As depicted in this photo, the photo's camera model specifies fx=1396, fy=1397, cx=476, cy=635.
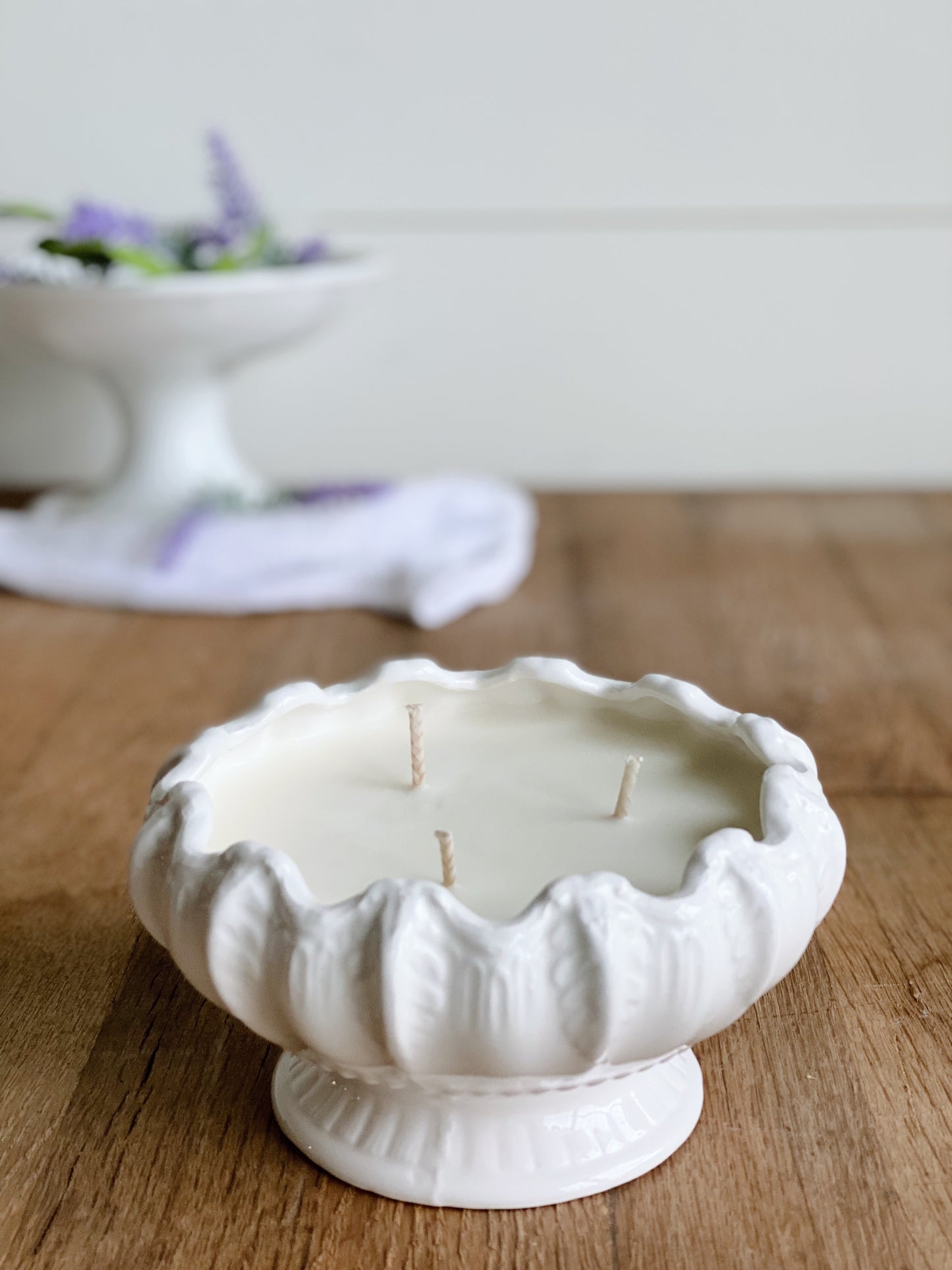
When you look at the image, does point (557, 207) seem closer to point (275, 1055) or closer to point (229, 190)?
point (229, 190)

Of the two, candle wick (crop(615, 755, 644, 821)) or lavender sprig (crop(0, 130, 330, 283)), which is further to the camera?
lavender sprig (crop(0, 130, 330, 283))

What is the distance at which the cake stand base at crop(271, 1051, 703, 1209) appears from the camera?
431 millimetres

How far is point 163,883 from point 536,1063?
0.41 feet

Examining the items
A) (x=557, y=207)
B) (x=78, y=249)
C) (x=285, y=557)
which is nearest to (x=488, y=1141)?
(x=285, y=557)

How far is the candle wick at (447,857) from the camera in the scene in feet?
1.33

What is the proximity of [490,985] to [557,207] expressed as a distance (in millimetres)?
1043

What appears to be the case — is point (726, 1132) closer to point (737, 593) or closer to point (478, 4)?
point (737, 593)

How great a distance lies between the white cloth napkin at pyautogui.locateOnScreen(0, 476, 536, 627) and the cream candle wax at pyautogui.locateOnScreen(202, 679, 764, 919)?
47cm

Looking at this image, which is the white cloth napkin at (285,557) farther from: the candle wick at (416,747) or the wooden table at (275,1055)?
the candle wick at (416,747)

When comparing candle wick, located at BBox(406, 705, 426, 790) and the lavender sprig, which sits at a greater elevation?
candle wick, located at BBox(406, 705, 426, 790)

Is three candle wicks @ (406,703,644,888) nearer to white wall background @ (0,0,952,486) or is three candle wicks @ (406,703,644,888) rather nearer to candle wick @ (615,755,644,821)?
candle wick @ (615,755,644,821)

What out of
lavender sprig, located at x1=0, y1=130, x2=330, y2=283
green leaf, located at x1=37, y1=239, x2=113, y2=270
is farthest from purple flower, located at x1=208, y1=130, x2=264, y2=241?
green leaf, located at x1=37, y1=239, x2=113, y2=270

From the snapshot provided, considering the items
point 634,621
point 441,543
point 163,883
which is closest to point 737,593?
point 634,621

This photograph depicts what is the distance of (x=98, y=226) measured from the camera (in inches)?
40.5
